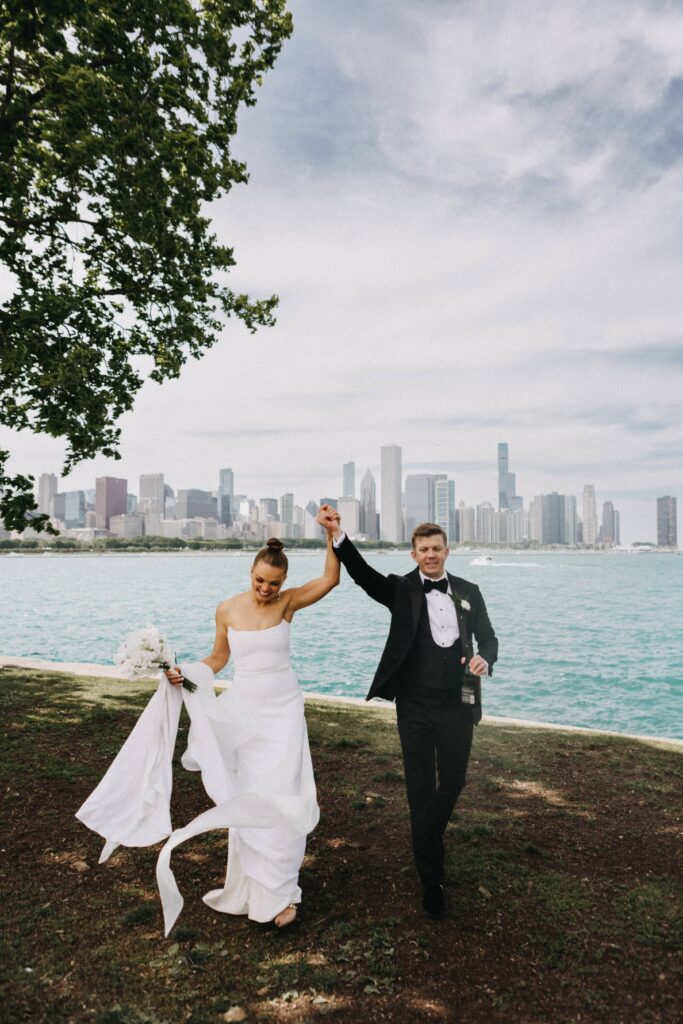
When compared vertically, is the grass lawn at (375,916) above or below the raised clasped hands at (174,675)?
below

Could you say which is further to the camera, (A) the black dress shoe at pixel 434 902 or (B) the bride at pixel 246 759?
(A) the black dress shoe at pixel 434 902

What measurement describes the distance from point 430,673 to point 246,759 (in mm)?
1314

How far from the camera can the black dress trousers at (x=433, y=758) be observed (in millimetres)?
4527

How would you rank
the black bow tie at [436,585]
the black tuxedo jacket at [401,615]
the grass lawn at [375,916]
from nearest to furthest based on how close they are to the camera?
the grass lawn at [375,916], the black tuxedo jacket at [401,615], the black bow tie at [436,585]

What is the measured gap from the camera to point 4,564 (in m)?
158

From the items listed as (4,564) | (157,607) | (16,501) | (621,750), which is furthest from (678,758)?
(4,564)

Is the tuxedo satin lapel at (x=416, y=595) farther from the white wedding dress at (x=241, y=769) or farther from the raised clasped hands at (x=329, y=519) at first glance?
the white wedding dress at (x=241, y=769)

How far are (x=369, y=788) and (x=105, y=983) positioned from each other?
149 inches

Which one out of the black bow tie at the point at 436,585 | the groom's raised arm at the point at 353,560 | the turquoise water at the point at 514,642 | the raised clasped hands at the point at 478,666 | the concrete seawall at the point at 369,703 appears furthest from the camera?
the turquoise water at the point at 514,642

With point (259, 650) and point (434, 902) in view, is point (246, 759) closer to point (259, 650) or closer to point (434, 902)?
point (259, 650)

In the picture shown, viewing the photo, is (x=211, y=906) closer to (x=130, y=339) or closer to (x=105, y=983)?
(x=105, y=983)

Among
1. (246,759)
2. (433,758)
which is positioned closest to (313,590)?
(246,759)

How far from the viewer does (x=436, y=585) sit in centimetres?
486

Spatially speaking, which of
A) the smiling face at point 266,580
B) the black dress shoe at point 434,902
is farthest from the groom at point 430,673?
the smiling face at point 266,580
